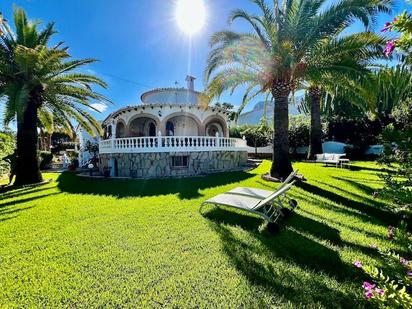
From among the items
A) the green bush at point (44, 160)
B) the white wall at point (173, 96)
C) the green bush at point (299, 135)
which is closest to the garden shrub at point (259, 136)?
the green bush at point (299, 135)

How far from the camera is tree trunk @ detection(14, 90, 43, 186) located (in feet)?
44.2

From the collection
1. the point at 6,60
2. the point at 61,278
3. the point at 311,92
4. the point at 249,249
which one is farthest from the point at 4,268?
the point at 311,92

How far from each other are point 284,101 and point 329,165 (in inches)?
334

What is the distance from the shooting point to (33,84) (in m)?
12.9

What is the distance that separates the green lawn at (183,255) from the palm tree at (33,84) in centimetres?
675

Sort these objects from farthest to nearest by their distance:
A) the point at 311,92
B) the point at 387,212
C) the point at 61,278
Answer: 1. the point at 311,92
2. the point at 387,212
3. the point at 61,278

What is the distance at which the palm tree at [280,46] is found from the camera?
31.8 ft

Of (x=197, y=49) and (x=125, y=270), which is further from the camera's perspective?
(x=197, y=49)

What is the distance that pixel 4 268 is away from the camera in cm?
416

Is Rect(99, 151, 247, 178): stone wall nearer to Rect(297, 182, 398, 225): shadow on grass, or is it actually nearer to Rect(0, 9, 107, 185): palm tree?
Rect(0, 9, 107, 185): palm tree

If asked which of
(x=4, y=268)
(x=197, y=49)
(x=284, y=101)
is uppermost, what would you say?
(x=197, y=49)

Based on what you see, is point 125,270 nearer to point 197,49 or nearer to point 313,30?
point 313,30

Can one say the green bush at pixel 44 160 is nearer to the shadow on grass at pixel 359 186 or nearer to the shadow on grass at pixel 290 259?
the shadow on grass at pixel 290 259

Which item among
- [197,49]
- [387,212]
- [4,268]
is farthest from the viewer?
[197,49]
